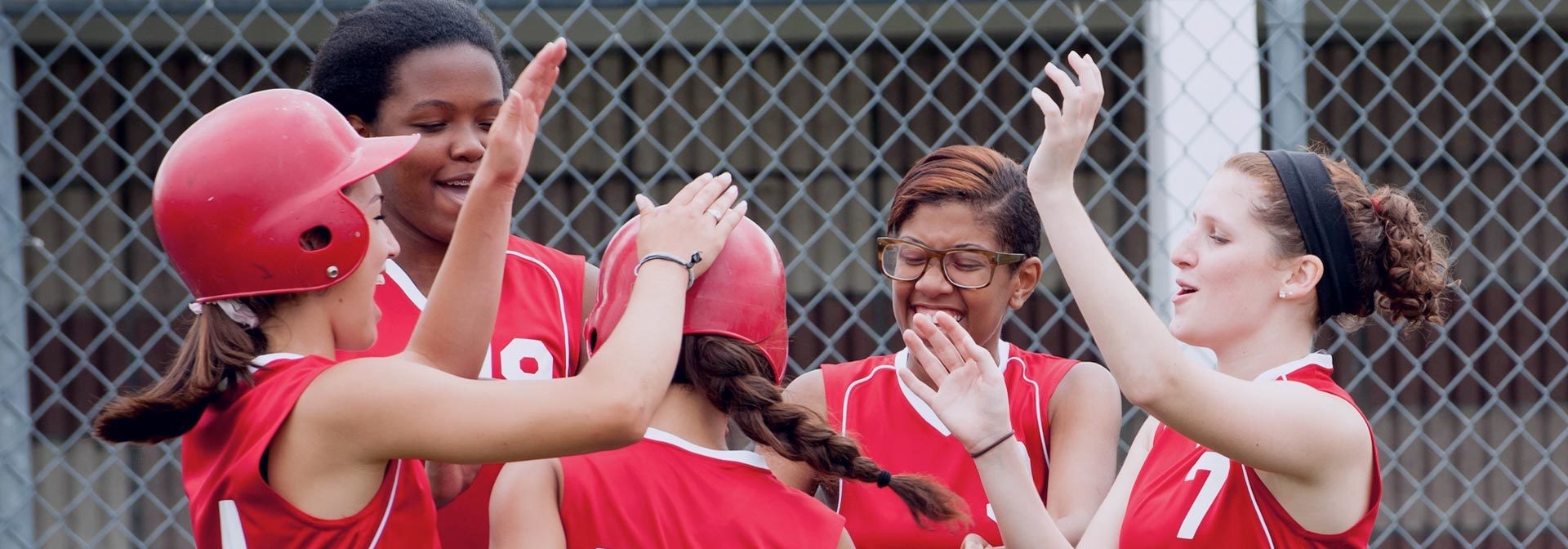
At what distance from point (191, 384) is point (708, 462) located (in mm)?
640

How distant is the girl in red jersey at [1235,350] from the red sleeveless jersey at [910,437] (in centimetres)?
18

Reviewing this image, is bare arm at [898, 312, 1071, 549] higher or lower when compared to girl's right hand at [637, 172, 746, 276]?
lower

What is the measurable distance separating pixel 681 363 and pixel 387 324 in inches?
20.4

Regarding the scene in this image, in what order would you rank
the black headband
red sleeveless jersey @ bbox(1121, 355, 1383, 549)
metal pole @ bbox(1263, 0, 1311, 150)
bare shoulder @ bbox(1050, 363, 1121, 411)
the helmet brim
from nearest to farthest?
the helmet brim
red sleeveless jersey @ bbox(1121, 355, 1383, 549)
the black headband
bare shoulder @ bbox(1050, 363, 1121, 411)
metal pole @ bbox(1263, 0, 1311, 150)

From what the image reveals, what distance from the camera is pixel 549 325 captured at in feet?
7.18

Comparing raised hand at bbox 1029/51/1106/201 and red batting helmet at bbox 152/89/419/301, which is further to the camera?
raised hand at bbox 1029/51/1106/201

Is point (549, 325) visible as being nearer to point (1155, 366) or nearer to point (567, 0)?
point (1155, 366)

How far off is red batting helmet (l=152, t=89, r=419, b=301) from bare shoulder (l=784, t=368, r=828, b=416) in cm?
91

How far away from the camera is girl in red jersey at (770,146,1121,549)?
221cm

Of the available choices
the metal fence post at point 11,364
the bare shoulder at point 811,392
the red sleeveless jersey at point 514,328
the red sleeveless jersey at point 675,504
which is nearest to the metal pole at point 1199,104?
the bare shoulder at point 811,392

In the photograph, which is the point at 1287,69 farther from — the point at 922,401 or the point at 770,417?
the point at 770,417

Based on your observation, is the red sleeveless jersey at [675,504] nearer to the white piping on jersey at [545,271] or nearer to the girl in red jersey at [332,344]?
the girl in red jersey at [332,344]

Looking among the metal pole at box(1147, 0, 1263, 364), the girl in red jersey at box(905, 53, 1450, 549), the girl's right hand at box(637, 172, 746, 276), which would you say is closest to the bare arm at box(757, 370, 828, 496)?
the girl in red jersey at box(905, 53, 1450, 549)

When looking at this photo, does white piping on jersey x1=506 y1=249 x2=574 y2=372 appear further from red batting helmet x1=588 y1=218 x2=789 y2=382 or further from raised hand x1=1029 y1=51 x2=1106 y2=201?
raised hand x1=1029 y1=51 x2=1106 y2=201
